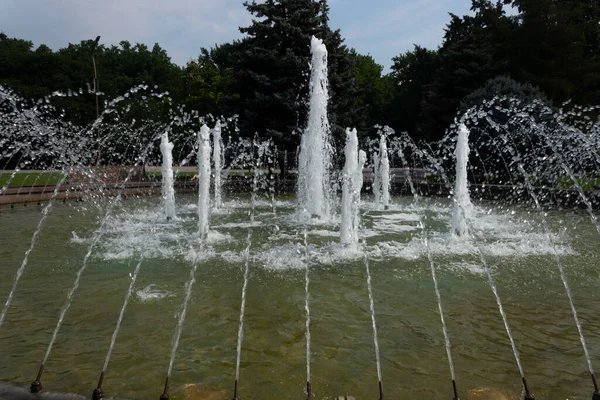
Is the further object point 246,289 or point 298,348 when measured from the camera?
point 246,289

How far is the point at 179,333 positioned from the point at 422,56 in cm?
5170

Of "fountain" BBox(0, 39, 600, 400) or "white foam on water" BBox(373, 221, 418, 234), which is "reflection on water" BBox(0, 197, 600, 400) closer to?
"fountain" BBox(0, 39, 600, 400)

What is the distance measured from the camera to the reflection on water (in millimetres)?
3971

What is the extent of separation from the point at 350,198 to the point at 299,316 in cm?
455

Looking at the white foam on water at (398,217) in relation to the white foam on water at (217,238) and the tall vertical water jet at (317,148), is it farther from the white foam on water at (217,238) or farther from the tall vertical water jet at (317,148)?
the white foam on water at (217,238)

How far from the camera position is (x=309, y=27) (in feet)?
95.8

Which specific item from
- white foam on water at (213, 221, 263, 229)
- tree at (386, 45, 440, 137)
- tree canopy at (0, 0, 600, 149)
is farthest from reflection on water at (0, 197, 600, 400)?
tree at (386, 45, 440, 137)

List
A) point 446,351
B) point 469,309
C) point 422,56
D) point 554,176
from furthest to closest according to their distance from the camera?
1. point 422,56
2. point 554,176
3. point 469,309
4. point 446,351

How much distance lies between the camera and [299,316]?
5.40 meters

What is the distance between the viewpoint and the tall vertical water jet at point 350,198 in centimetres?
920

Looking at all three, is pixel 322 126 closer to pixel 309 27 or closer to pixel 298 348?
pixel 298 348

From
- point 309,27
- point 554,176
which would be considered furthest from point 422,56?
point 554,176

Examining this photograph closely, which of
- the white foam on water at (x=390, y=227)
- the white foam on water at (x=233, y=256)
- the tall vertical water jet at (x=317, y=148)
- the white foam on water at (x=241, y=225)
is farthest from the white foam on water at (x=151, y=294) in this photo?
the tall vertical water jet at (x=317, y=148)

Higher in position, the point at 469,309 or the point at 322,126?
the point at 322,126
